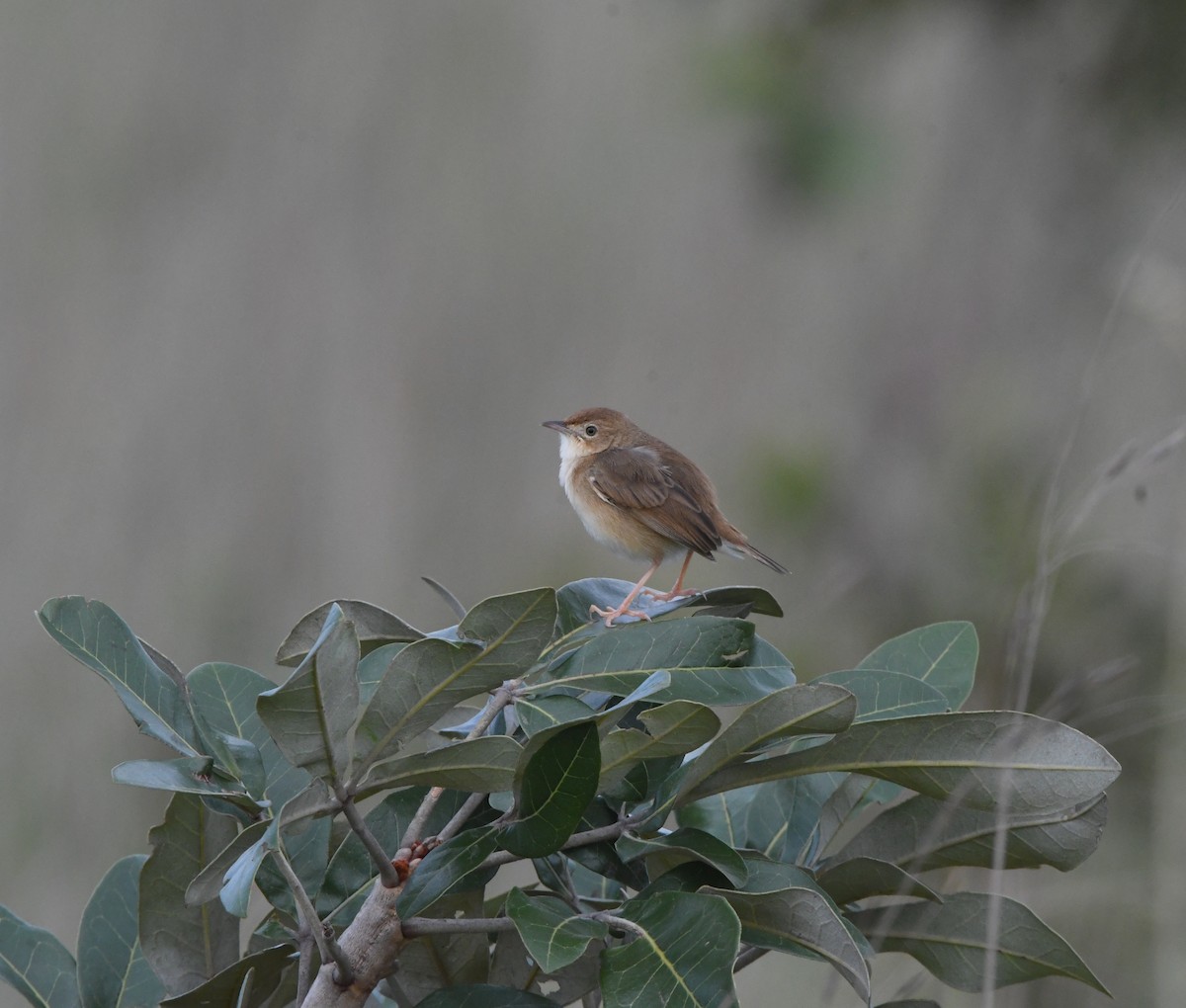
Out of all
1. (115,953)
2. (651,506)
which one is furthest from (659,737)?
(651,506)

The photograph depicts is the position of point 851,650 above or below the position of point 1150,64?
below

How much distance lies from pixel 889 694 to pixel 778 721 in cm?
28

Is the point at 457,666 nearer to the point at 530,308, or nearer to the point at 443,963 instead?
the point at 443,963

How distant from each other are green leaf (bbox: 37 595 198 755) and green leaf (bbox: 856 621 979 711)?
2.75ft

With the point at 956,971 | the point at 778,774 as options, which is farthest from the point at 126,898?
the point at 956,971

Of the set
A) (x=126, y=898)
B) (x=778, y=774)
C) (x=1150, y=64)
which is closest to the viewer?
(x=778, y=774)

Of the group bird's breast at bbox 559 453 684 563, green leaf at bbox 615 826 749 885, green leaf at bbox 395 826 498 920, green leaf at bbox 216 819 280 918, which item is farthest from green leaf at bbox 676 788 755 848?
bird's breast at bbox 559 453 684 563

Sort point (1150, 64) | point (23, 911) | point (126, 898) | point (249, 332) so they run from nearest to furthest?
point (126, 898) < point (1150, 64) < point (23, 911) < point (249, 332)

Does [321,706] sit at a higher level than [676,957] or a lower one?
higher

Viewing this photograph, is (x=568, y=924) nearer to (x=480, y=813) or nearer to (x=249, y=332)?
(x=480, y=813)

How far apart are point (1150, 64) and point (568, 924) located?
449 centimetres

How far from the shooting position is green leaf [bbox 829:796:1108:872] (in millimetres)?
1298

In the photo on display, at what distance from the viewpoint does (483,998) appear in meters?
1.28

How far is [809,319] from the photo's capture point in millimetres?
7375
